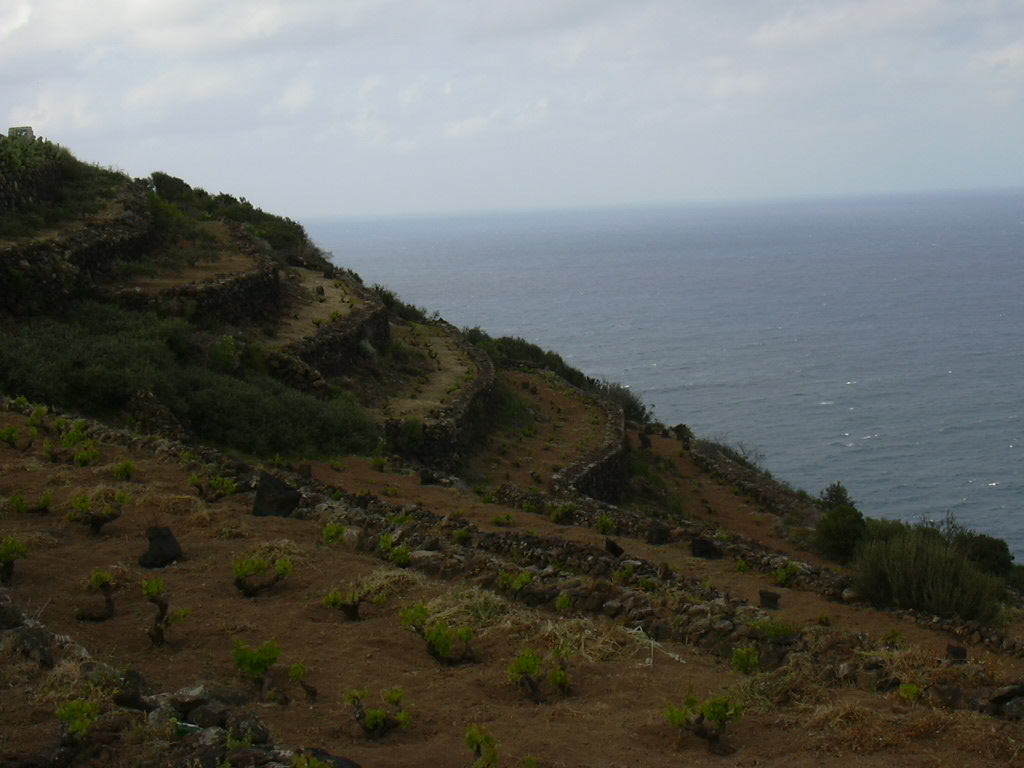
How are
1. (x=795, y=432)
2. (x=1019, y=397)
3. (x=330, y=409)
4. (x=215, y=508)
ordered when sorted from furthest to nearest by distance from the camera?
(x=1019, y=397), (x=795, y=432), (x=330, y=409), (x=215, y=508)

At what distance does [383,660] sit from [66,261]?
55.8 feet

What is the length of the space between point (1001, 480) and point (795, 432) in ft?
39.6

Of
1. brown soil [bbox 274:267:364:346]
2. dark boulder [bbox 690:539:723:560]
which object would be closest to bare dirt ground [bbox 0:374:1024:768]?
dark boulder [bbox 690:539:723:560]

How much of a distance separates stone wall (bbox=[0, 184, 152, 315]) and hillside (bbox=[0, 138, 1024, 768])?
0.10 metres

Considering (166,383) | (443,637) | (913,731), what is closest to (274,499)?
(443,637)

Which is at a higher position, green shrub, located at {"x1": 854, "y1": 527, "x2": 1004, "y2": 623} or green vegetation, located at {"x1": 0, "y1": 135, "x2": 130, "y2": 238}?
green vegetation, located at {"x1": 0, "y1": 135, "x2": 130, "y2": 238}

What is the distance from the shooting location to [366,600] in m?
9.30

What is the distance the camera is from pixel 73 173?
30.4 m

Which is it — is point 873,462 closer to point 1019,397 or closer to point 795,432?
point 795,432

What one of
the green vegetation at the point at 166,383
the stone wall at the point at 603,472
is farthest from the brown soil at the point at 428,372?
the stone wall at the point at 603,472

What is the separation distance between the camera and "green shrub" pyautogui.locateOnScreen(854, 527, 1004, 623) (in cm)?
1196

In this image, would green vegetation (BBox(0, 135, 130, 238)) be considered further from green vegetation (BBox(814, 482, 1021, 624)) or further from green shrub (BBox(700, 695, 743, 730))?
green shrub (BBox(700, 695, 743, 730))

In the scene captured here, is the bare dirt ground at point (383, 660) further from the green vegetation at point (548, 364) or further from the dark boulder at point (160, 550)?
the green vegetation at point (548, 364)

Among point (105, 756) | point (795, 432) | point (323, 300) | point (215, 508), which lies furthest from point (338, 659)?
point (795, 432)
